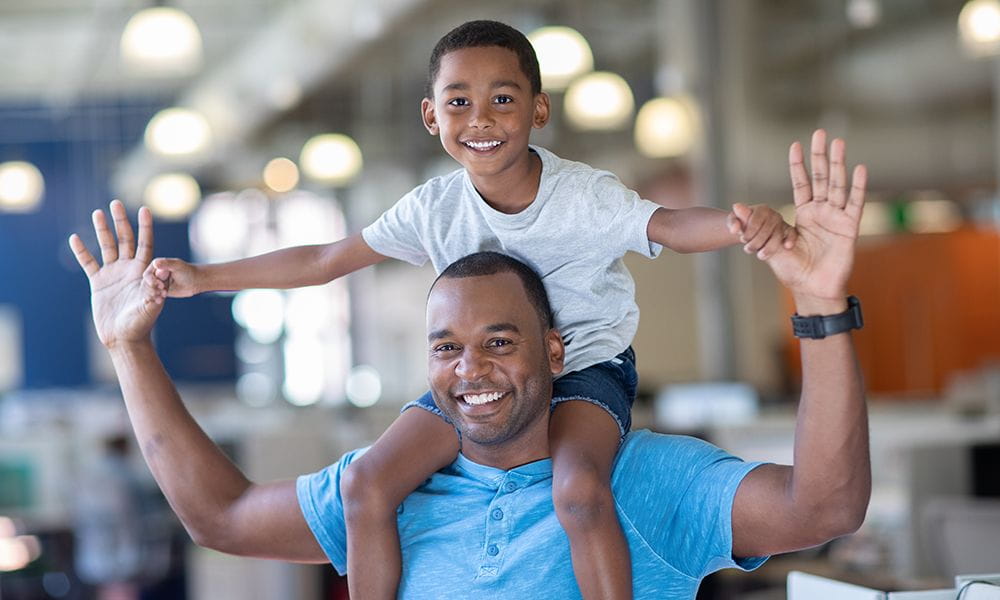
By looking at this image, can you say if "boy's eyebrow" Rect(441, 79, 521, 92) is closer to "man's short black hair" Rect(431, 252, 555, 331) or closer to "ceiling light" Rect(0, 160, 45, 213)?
"man's short black hair" Rect(431, 252, 555, 331)

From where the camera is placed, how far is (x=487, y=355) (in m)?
1.69

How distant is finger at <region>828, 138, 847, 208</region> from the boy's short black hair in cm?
43

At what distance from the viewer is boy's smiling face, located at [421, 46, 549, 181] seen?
167cm

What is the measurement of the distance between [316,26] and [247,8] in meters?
3.62

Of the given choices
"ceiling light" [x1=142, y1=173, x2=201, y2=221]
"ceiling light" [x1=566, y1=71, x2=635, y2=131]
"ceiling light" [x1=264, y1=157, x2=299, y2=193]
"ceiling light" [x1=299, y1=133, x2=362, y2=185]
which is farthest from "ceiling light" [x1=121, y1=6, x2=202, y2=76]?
"ceiling light" [x1=264, y1=157, x2=299, y2=193]

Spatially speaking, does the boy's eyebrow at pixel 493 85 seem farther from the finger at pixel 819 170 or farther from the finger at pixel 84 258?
the finger at pixel 84 258

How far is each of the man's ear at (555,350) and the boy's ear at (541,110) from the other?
262 mm

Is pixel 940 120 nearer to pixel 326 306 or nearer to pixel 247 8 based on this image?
pixel 247 8

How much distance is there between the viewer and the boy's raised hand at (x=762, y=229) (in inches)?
56.3

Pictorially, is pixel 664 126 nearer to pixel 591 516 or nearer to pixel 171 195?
pixel 171 195

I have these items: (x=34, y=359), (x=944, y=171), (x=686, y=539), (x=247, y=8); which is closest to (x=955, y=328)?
(x=944, y=171)

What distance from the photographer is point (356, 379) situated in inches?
639

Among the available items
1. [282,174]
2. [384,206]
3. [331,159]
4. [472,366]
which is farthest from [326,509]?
[282,174]

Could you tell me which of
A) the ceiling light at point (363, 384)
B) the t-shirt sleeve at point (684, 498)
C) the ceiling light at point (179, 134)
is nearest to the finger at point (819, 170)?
the t-shirt sleeve at point (684, 498)
